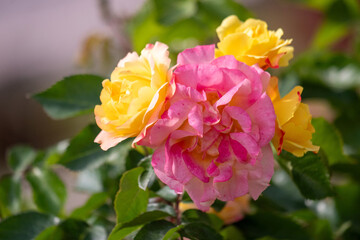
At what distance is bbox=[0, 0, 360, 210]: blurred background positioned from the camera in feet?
1.91

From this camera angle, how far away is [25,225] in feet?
1.20

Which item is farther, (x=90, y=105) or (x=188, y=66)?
(x=90, y=105)

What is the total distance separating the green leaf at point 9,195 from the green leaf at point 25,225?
81mm

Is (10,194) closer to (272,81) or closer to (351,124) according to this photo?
(272,81)

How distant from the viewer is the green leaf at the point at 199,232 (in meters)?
0.29

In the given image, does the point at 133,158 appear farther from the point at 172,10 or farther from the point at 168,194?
the point at 172,10

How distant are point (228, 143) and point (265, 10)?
66.6 inches

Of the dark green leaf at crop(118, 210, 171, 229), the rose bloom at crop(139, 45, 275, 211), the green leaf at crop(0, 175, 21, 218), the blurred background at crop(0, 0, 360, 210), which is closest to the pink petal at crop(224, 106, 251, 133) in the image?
the rose bloom at crop(139, 45, 275, 211)

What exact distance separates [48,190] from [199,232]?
0.69 ft

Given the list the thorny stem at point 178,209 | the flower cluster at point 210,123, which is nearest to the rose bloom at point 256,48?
the flower cluster at point 210,123

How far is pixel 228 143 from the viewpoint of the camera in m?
0.24

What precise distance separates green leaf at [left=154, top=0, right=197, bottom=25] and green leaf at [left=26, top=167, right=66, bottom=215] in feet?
0.86

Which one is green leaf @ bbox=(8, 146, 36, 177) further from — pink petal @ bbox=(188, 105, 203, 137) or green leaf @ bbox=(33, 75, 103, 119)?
pink petal @ bbox=(188, 105, 203, 137)

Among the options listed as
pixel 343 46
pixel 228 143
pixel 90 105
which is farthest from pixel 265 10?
pixel 228 143
